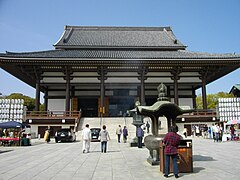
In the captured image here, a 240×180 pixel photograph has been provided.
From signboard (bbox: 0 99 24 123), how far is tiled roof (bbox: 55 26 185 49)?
1145 centimetres

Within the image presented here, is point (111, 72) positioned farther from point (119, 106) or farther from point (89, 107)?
point (89, 107)

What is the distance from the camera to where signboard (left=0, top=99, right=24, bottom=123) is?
939 inches

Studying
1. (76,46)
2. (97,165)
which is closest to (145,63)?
(76,46)

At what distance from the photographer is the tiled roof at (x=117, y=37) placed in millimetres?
33969

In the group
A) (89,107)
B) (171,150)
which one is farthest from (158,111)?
(89,107)

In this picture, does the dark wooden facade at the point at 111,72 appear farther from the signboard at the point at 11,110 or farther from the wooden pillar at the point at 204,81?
the signboard at the point at 11,110

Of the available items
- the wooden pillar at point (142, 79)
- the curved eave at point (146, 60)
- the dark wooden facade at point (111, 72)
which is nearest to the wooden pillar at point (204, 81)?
the dark wooden facade at point (111, 72)

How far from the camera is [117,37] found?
38062 mm

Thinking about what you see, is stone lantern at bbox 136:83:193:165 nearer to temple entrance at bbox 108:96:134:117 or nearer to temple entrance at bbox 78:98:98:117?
temple entrance at bbox 108:96:134:117

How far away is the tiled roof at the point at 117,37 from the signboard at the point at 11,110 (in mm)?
11451

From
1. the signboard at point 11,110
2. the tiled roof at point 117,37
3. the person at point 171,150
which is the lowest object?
the person at point 171,150

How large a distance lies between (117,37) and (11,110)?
20812 millimetres

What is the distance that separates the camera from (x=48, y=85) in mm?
28422

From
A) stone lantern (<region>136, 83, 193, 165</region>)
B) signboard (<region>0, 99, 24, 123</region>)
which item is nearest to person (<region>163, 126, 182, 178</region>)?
stone lantern (<region>136, 83, 193, 165</region>)
